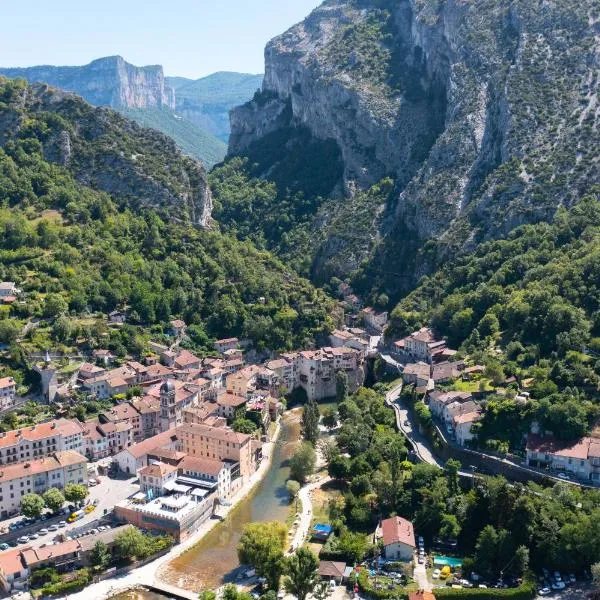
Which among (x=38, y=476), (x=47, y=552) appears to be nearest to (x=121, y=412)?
(x=38, y=476)

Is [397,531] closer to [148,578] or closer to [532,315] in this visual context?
[148,578]

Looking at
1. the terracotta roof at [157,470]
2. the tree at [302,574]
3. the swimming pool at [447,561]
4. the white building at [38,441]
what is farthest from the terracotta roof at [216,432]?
the swimming pool at [447,561]

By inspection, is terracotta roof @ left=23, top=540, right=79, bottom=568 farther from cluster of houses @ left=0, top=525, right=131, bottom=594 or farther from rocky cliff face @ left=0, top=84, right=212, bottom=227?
rocky cliff face @ left=0, top=84, right=212, bottom=227

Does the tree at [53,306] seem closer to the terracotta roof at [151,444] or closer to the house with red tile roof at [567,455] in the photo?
the terracotta roof at [151,444]

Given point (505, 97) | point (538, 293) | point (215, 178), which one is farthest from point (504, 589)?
point (215, 178)

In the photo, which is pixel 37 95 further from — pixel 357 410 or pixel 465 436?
pixel 465 436

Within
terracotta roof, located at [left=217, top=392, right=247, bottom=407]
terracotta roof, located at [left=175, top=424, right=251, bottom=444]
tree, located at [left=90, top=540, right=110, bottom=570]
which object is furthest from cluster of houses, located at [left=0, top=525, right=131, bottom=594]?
terracotta roof, located at [left=217, top=392, right=247, bottom=407]
